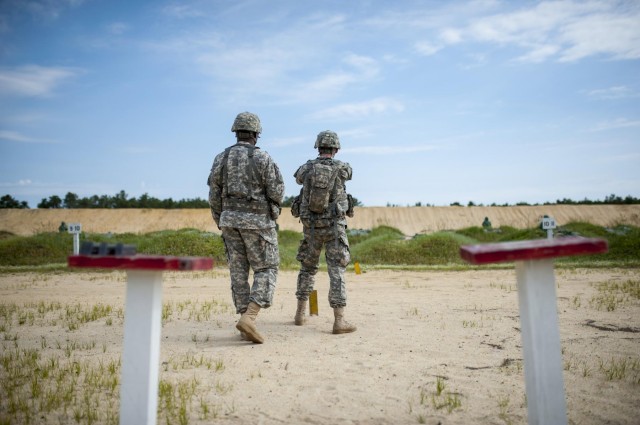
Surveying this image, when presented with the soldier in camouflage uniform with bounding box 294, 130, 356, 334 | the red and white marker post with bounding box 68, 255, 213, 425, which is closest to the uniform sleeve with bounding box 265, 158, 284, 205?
the soldier in camouflage uniform with bounding box 294, 130, 356, 334

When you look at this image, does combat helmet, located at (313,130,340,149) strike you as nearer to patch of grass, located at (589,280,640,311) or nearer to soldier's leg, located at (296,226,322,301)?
soldier's leg, located at (296,226,322,301)

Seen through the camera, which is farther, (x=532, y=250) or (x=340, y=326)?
(x=340, y=326)

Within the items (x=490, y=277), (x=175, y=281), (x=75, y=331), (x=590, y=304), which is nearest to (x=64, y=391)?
(x=75, y=331)

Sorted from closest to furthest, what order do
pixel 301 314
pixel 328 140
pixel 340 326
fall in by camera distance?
pixel 340 326 → pixel 328 140 → pixel 301 314

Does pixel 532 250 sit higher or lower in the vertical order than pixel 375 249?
higher

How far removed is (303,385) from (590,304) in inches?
259

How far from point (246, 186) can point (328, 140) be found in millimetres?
1583

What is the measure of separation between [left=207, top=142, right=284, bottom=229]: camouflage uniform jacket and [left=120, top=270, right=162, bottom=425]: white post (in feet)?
10.7

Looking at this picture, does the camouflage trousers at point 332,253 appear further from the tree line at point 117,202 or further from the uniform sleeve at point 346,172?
the tree line at point 117,202

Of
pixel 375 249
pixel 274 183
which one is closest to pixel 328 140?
pixel 274 183

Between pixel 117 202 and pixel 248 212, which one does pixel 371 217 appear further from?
pixel 248 212

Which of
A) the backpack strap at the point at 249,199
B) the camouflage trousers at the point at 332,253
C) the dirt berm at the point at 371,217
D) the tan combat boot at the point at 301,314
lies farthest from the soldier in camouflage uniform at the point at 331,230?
the dirt berm at the point at 371,217

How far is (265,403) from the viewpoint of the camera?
180 inches

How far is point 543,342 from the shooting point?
3.26 m
